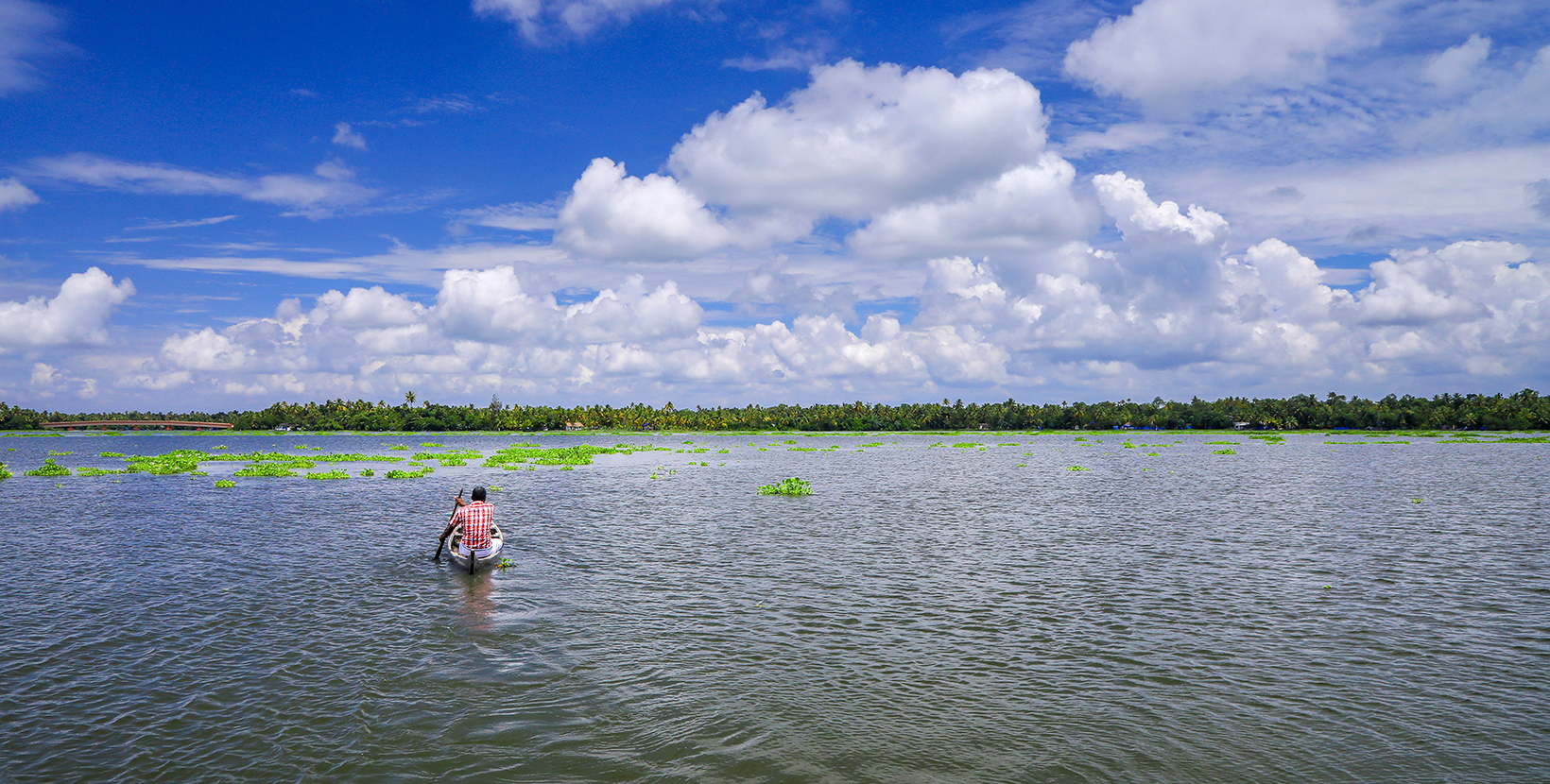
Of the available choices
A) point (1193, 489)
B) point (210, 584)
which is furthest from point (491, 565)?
point (1193, 489)

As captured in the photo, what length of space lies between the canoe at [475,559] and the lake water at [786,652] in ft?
1.57

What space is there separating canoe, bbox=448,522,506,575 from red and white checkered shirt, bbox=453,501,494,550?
42 cm

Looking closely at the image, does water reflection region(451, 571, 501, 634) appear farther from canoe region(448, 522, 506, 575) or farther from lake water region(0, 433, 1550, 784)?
canoe region(448, 522, 506, 575)

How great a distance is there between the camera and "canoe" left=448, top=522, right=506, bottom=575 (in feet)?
83.7

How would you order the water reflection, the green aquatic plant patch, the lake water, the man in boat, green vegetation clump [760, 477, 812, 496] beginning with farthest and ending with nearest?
the green aquatic plant patch
green vegetation clump [760, 477, 812, 496]
the man in boat
the water reflection
the lake water

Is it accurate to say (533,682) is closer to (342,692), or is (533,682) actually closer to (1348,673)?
(342,692)

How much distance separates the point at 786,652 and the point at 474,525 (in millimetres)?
13017

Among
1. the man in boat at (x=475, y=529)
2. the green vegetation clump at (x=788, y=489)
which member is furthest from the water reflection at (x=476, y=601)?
the green vegetation clump at (x=788, y=489)

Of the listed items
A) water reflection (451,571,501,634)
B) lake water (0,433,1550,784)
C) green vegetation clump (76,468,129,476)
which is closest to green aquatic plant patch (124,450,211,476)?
green vegetation clump (76,468,129,476)

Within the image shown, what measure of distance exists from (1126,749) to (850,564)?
48.9 ft

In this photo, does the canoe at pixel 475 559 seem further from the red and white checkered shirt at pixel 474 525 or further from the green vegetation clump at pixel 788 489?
the green vegetation clump at pixel 788 489

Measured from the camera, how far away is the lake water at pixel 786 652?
11.8 meters

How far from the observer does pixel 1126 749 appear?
12.0 m

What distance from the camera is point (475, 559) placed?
25312 millimetres
